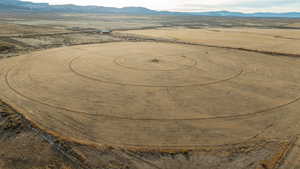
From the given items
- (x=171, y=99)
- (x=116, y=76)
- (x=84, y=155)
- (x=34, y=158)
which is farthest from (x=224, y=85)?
A: (x=34, y=158)

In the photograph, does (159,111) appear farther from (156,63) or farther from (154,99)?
(156,63)

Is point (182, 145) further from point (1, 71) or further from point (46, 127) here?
point (1, 71)

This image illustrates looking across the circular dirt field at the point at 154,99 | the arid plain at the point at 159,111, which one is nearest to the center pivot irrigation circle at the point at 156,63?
the circular dirt field at the point at 154,99

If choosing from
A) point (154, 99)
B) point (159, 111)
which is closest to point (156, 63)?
point (154, 99)

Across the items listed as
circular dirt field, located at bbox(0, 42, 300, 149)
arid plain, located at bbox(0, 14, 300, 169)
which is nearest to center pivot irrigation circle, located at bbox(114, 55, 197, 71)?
circular dirt field, located at bbox(0, 42, 300, 149)

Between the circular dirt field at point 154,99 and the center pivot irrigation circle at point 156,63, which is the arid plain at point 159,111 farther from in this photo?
the center pivot irrigation circle at point 156,63

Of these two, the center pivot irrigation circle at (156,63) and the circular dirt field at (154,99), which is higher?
the center pivot irrigation circle at (156,63)

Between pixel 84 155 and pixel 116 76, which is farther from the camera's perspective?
pixel 116 76

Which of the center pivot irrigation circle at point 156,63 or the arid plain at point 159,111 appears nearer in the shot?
the arid plain at point 159,111
